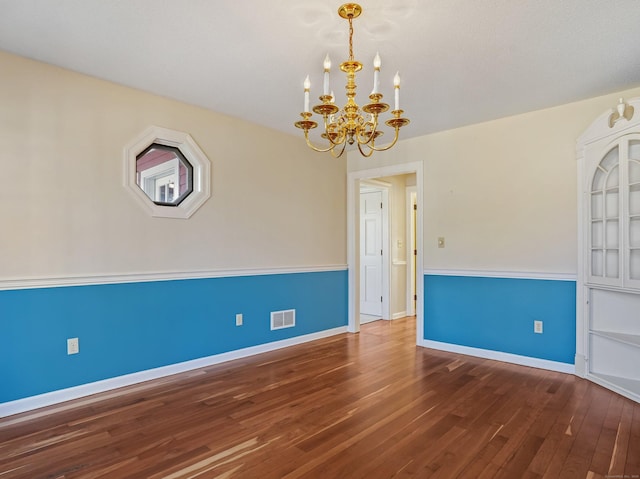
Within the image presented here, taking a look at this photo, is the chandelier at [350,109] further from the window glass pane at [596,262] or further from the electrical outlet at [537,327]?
the electrical outlet at [537,327]

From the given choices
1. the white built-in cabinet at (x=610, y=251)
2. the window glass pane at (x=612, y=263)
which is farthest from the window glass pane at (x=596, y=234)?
the window glass pane at (x=612, y=263)

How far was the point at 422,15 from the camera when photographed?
2166mm

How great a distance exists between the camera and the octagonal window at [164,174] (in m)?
3.39

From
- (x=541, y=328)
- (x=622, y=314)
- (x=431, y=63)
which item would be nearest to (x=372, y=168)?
(x=431, y=63)

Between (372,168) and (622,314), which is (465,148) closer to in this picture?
(372,168)

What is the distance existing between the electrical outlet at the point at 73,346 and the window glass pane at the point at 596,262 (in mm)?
4251

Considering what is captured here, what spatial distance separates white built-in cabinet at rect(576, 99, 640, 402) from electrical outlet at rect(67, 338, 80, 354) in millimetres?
4193

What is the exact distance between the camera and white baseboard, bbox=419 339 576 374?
11.5ft

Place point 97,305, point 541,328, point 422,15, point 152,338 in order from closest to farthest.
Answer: point 422,15
point 97,305
point 152,338
point 541,328

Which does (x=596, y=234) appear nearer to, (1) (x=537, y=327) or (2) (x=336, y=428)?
(1) (x=537, y=327)

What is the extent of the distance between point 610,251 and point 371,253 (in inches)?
134

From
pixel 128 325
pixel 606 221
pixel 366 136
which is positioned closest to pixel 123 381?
pixel 128 325

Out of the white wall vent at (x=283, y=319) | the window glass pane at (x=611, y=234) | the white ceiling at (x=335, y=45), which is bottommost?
the white wall vent at (x=283, y=319)

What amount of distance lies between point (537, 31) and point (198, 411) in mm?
3335
